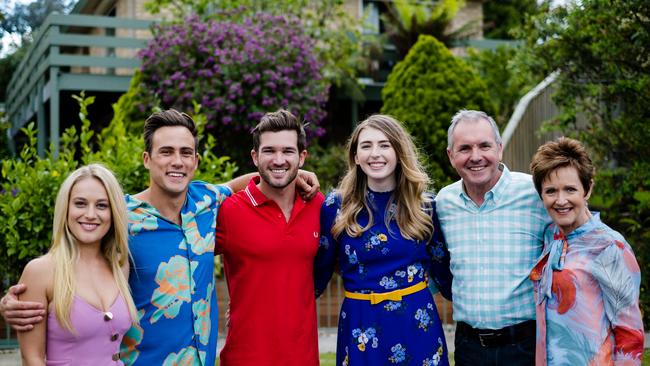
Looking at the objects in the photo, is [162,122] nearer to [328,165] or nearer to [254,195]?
[254,195]

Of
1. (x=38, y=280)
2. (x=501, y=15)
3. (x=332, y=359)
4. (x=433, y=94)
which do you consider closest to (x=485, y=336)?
(x=38, y=280)

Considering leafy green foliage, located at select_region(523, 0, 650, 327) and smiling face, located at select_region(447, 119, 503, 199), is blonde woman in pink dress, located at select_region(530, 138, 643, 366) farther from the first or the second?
leafy green foliage, located at select_region(523, 0, 650, 327)

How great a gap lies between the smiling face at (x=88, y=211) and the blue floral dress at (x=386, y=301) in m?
1.47

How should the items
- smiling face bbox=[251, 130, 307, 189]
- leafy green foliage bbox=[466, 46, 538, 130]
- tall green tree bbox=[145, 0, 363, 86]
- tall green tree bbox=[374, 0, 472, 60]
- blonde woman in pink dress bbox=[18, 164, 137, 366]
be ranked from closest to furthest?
blonde woman in pink dress bbox=[18, 164, 137, 366]
smiling face bbox=[251, 130, 307, 189]
tall green tree bbox=[145, 0, 363, 86]
leafy green foliage bbox=[466, 46, 538, 130]
tall green tree bbox=[374, 0, 472, 60]

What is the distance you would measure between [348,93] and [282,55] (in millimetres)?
3358

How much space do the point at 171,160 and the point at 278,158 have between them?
661 mm

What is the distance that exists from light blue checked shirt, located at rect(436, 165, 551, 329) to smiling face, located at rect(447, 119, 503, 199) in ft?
0.27

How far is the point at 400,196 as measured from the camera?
15.2 ft

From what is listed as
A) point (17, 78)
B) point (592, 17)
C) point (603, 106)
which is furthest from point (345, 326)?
point (17, 78)

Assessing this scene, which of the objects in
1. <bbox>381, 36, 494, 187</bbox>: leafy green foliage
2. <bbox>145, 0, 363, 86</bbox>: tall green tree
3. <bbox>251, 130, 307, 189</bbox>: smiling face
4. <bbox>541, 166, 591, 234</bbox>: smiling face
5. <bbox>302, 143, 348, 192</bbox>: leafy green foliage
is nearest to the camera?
<bbox>541, 166, 591, 234</bbox>: smiling face

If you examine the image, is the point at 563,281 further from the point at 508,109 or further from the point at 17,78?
the point at 17,78

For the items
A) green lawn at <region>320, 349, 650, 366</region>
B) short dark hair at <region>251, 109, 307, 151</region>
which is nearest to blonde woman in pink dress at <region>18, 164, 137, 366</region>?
short dark hair at <region>251, 109, 307, 151</region>

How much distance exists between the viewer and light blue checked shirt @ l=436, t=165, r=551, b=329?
4.22 meters

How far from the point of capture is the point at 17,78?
22.5 meters
